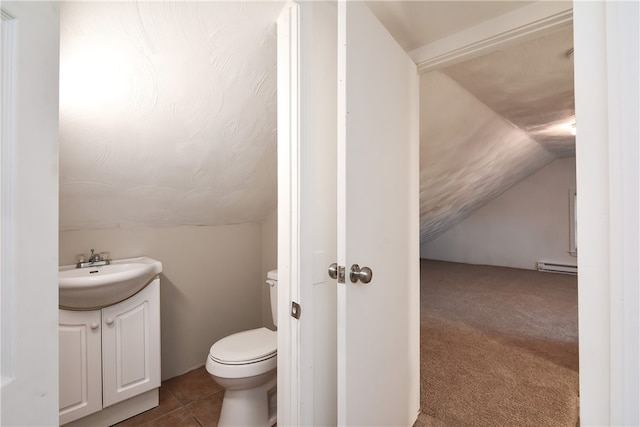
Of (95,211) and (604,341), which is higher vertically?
(95,211)

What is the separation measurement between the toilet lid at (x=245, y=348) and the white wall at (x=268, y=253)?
→ 2.23 ft

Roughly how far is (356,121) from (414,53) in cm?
74

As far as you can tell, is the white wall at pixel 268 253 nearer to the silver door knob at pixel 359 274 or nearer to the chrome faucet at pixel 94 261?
the chrome faucet at pixel 94 261

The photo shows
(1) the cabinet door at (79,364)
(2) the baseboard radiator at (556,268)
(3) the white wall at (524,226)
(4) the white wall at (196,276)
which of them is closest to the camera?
(1) the cabinet door at (79,364)

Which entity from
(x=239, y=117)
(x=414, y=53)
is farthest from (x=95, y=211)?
(x=414, y=53)

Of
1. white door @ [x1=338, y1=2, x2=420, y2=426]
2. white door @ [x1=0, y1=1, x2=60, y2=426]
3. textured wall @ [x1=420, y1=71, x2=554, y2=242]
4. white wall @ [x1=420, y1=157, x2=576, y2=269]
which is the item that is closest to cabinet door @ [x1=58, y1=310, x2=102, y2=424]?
white door @ [x1=0, y1=1, x2=60, y2=426]

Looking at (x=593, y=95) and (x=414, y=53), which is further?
(x=414, y=53)

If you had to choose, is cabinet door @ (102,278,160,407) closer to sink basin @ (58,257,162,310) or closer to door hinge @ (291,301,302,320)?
sink basin @ (58,257,162,310)

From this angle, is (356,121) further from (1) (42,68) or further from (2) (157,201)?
(2) (157,201)

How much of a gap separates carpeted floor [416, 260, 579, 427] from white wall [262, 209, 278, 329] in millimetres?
1247

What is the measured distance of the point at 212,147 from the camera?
156cm

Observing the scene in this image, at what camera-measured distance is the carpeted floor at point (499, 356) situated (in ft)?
5.27

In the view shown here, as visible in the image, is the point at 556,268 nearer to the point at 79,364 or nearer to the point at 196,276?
the point at 196,276

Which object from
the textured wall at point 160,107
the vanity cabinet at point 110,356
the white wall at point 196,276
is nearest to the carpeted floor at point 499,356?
the white wall at point 196,276
